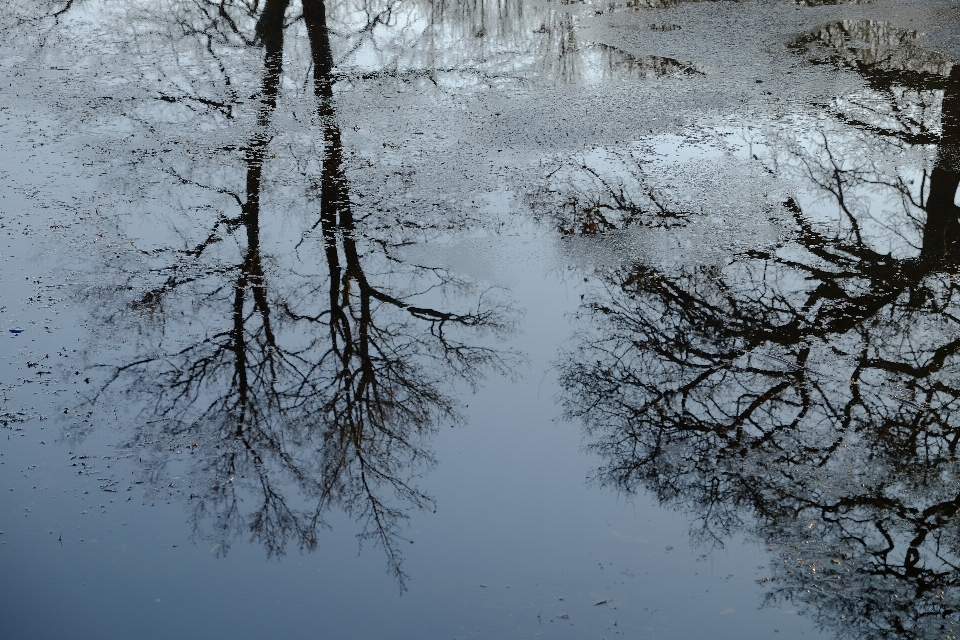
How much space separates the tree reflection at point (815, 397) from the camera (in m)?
4.54

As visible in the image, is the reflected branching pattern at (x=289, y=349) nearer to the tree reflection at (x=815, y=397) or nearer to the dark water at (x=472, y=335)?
the dark water at (x=472, y=335)

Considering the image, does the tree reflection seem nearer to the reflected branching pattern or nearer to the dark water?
the dark water

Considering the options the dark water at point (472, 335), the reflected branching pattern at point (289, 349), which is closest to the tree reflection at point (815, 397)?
the dark water at point (472, 335)

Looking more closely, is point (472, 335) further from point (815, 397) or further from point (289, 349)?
point (815, 397)

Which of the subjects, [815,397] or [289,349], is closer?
[815,397]

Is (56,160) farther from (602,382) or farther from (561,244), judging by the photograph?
(602,382)

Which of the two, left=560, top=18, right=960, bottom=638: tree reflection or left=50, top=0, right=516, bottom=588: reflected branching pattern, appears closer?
left=560, top=18, right=960, bottom=638: tree reflection

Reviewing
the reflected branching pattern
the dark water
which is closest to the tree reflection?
the dark water

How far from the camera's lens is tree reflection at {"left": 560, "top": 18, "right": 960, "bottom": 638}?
179 inches

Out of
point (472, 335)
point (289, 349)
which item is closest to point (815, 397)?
point (472, 335)

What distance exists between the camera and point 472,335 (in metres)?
6.29

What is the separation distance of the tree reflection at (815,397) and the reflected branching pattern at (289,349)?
3.25ft

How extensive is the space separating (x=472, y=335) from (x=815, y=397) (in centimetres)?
226

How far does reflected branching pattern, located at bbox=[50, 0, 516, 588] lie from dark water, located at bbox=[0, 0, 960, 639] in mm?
27
